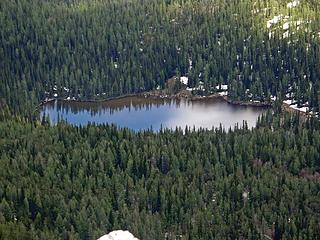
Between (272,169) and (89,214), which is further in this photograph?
(272,169)

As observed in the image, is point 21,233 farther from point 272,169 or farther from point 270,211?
point 272,169

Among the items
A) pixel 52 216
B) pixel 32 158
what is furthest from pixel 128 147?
pixel 52 216

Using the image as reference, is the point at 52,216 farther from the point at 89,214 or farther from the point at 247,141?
the point at 247,141

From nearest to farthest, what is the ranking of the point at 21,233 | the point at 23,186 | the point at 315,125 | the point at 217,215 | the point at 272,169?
1. the point at 21,233
2. the point at 217,215
3. the point at 23,186
4. the point at 272,169
5. the point at 315,125

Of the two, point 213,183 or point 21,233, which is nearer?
point 21,233

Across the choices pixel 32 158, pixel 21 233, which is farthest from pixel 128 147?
pixel 21 233

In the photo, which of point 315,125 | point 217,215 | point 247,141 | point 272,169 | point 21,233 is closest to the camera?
point 21,233

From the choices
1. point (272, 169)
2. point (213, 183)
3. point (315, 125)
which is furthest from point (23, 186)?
point (315, 125)

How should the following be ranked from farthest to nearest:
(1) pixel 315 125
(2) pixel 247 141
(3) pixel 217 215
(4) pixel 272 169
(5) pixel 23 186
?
1. (1) pixel 315 125
2. (2) pixel 247 141
3. (4) pixel 272 169
4. (5) pixel 23 186
5. (3) pixel 217 215

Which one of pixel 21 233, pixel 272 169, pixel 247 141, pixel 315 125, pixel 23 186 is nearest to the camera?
pixel 21 233
